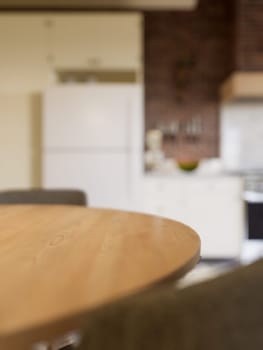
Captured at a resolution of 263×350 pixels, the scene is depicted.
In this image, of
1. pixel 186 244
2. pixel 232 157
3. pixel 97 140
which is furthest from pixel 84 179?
pixel 186 244

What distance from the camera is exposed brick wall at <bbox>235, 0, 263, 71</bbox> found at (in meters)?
3.55

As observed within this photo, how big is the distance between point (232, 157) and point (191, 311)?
378 centimetres

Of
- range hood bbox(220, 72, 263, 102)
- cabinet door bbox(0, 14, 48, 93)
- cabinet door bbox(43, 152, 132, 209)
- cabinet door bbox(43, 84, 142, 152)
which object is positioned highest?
cabinet door bbox(0, 14, 48, 93)

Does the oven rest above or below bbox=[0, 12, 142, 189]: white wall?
below

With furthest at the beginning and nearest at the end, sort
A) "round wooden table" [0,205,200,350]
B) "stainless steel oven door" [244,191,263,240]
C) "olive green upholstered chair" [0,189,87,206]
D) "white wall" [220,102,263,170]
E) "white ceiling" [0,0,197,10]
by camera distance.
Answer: "white wall" [220,102,263,170] < "white ceiling" [0,0,197,10] < "stainless steel oven door" [244,191,263,240] < "olive green upholstered chair" [0,189,87,206] < "round wooden table" [0,205,200,350]

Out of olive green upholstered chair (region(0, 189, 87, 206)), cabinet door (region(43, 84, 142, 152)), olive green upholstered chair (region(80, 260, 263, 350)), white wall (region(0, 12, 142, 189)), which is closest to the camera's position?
olive green upholstered chair (region(80, 260, 263, 350))

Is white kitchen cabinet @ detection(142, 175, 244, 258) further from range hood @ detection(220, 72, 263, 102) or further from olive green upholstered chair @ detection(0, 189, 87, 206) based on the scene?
olive green upholstered chair @ detection(0, 189, 87, 206)

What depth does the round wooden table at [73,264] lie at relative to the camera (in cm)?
46

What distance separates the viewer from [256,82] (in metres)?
3.42

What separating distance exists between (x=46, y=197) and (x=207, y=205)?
1.91 metres

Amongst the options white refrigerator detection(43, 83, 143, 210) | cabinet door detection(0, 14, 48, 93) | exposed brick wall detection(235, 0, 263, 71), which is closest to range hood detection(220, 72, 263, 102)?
exposed brick wall detection(235, 0, 263, 71)

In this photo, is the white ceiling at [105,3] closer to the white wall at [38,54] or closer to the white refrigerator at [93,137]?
the white wall at [38,54]

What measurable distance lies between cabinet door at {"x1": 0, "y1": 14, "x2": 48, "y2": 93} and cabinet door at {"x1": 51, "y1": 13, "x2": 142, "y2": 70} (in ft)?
0.47

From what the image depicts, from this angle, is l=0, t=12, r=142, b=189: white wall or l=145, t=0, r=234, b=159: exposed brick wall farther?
l=145, t=0, r=234, b=159: exposed brick wall
